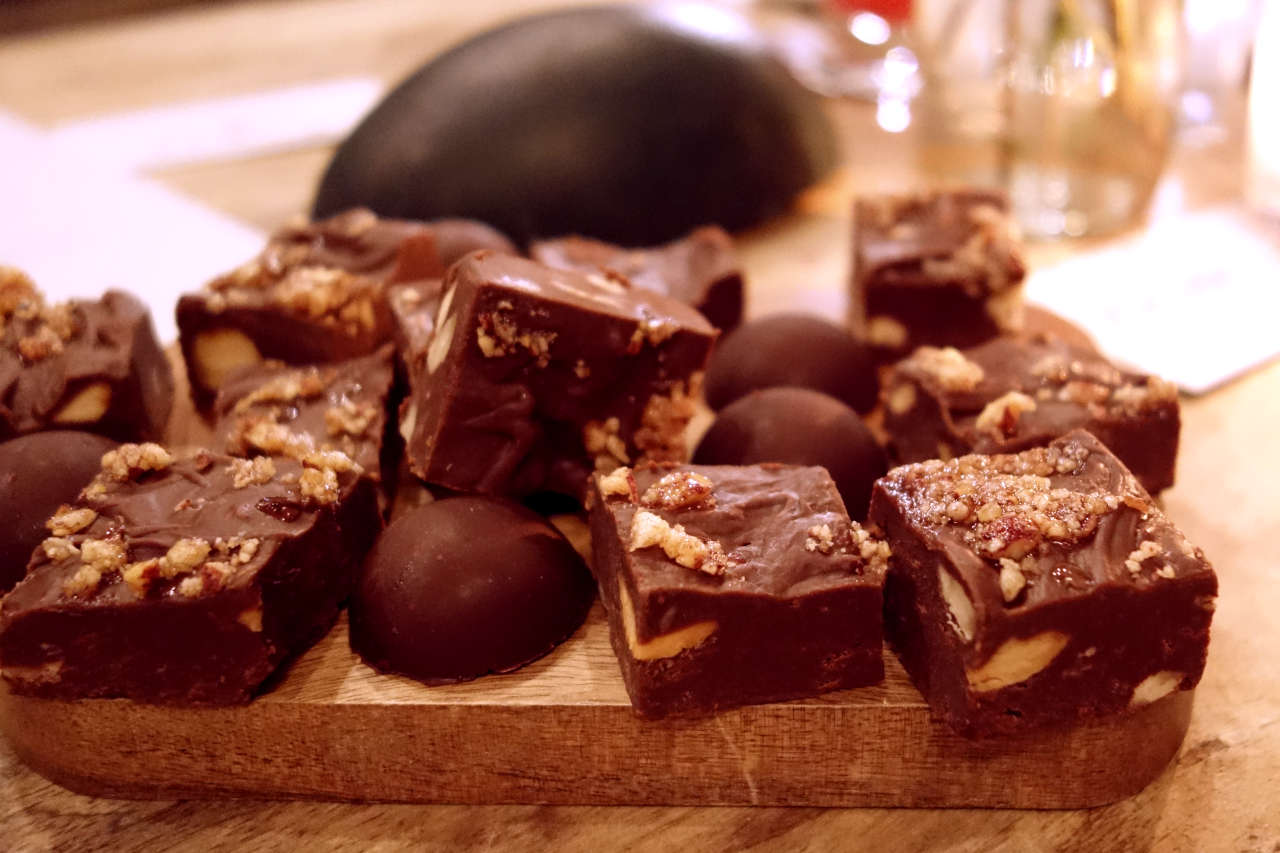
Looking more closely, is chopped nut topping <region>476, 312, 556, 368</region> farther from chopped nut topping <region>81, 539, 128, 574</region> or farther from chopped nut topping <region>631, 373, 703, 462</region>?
chopped nut topping <region>81, 539, 128, 574</region>

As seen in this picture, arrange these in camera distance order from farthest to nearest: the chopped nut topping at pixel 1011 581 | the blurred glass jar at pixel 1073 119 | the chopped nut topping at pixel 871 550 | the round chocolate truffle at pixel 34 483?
the blurred glass jar at pixel 1073 119 → the round chocolate truffle at pixel 34 483 → the chopped nut topping at pixel 871 550 → the chopped nut topping at pixel 1011 581

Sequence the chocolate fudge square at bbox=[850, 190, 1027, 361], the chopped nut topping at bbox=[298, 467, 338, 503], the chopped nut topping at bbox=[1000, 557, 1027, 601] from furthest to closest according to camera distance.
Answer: the chocolate fudge square at bbox=[850, 190, 1027, 361], the chopped nut topping at bbox=[298, 467, 338, 503], the chopped nut topping at bbox=[1000, 557, 1027, 601]

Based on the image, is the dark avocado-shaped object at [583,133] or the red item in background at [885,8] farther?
the red item in background at [885,8]

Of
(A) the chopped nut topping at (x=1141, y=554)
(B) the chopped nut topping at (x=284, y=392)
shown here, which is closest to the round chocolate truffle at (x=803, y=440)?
(A) the chopped nut topping at (x=1141, y=554)

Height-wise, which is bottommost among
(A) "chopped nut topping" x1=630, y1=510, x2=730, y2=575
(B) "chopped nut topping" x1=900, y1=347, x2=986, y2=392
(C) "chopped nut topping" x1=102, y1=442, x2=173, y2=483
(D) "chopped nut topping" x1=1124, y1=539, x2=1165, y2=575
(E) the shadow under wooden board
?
(E) the shadow under wooden board

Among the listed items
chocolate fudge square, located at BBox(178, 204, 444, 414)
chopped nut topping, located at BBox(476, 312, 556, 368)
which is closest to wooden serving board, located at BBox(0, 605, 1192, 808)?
chopped nut topping, located at BBox(476, 312, 556, 368)

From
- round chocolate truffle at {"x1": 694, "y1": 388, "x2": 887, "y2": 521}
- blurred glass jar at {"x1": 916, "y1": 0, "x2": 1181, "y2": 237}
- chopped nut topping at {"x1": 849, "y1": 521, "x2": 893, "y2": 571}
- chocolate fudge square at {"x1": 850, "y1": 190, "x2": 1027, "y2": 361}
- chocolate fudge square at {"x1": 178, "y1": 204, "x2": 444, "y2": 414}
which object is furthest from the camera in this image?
blurred glass jar at {"x1": 916, "y1": 0, "x2": 1181, "y2": 237}

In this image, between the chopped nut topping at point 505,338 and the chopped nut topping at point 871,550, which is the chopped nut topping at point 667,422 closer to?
the chopped nut topping at point 505,338
